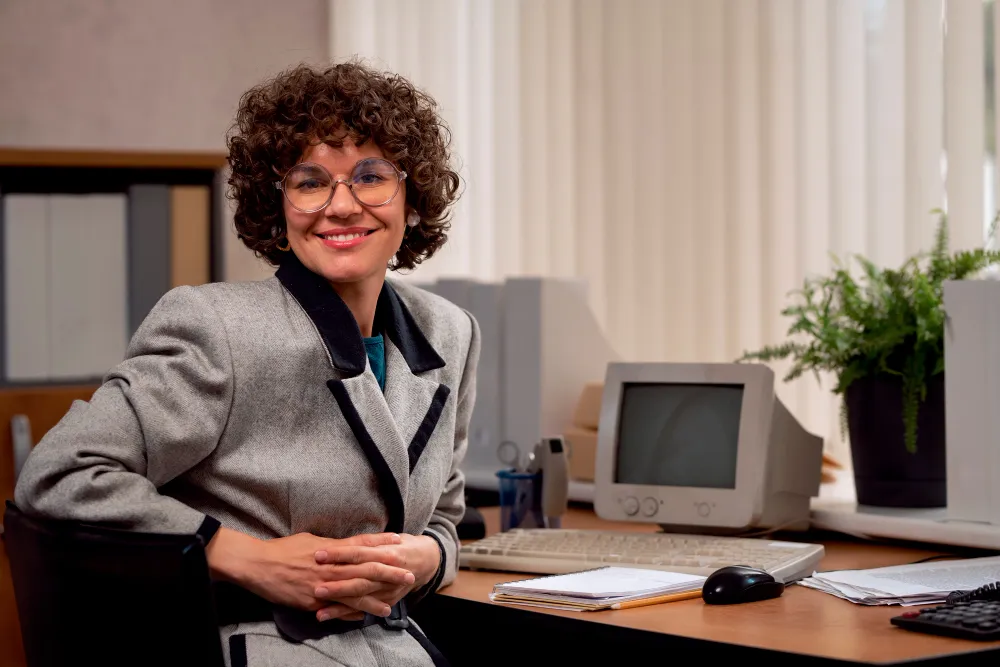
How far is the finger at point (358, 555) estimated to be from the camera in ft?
4.36

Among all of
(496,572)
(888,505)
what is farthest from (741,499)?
(496,572)

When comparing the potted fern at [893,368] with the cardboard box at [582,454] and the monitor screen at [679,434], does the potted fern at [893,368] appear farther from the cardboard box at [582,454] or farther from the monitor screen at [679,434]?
the cardboard box at [582,454]

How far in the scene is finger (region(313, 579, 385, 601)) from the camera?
1.33 m

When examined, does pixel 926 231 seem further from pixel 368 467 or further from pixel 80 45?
pixel 80 45

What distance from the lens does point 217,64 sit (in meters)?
Result: 3.96

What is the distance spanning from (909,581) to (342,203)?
0.89 meters

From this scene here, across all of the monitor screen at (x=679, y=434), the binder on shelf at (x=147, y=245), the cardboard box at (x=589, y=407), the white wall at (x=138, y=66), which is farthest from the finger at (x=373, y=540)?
the white wall at (x=138, y=66)

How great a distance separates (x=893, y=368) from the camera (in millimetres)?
1999

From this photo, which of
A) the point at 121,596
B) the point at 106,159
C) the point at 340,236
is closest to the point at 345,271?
the point at 340,236

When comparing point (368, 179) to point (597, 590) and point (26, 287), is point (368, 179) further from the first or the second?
point (26, 287)

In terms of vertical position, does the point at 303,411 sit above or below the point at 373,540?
above

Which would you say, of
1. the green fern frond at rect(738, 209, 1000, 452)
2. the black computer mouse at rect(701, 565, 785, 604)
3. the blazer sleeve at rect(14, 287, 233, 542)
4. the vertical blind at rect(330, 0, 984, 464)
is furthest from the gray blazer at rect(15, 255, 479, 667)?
the vertical blind at rect(330, 0, 984, 464)

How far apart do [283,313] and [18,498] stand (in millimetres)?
352

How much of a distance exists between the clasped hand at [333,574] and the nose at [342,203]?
39 centimetres
